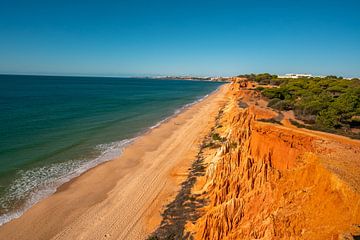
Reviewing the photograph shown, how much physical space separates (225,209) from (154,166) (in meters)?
13.0

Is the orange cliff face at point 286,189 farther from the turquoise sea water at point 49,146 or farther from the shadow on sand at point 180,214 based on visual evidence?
the turquoise sea water at point 49,146

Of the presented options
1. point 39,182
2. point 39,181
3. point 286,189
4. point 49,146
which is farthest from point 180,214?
point 49,146

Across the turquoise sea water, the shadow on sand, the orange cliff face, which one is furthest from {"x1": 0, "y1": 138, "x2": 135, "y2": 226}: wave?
the orange cliff face

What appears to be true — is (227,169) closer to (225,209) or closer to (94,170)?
(225,209)

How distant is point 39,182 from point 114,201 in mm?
7325

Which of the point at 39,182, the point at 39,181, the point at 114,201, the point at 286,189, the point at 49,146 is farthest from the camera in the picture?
the point at 49,146

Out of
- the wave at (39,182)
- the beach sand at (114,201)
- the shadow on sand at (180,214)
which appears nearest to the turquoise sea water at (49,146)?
the wave at (39,182)

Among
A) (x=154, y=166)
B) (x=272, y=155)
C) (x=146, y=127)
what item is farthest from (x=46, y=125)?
(x=272, y=155)

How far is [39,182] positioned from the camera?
64.5 ft

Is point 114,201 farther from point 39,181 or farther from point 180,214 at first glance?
point 39,181

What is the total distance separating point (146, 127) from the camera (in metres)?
39.1

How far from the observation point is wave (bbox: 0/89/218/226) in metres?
16.5

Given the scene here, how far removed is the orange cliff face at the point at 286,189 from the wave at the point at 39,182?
38.5 feet

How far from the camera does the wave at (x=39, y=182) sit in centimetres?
1647
